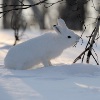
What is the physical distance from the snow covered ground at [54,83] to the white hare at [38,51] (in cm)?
34

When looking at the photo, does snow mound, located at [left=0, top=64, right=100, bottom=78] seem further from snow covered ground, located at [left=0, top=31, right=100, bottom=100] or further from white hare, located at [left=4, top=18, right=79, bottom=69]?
white hare, located at [left=4, top=18, right=79, bottom=69]

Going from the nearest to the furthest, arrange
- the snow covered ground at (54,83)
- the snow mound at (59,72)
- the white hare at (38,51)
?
1. the snow covered ground at (54,83)
2. the snow mound at (59,72)
3. the white hare at (38,51)

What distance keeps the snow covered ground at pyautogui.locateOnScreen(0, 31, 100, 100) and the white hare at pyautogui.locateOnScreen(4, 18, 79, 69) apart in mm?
339

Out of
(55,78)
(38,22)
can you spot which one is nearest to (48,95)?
(55,78)

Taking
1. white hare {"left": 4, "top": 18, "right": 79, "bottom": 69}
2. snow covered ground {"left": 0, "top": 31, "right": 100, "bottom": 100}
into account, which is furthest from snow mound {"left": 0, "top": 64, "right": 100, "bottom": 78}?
white hare {"left": 4, "top": 18, "right": 79, "bottom": 69}

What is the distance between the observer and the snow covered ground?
3.30 metres

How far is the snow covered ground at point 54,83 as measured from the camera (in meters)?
3.30

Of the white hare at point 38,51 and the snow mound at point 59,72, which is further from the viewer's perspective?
the white hare at point 38,51

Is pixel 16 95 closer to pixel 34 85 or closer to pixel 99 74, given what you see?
pixel 34 85

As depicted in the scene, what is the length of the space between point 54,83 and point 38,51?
1.18 m

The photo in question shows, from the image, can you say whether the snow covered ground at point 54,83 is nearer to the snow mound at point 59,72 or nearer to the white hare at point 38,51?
the snow mound at point 59,72

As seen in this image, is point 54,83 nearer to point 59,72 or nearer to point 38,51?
point 59,72

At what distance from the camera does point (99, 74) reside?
14.6 feet

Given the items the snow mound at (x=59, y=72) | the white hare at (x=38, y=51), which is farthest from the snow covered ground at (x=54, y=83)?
the white hare at (x=38, y=51)
